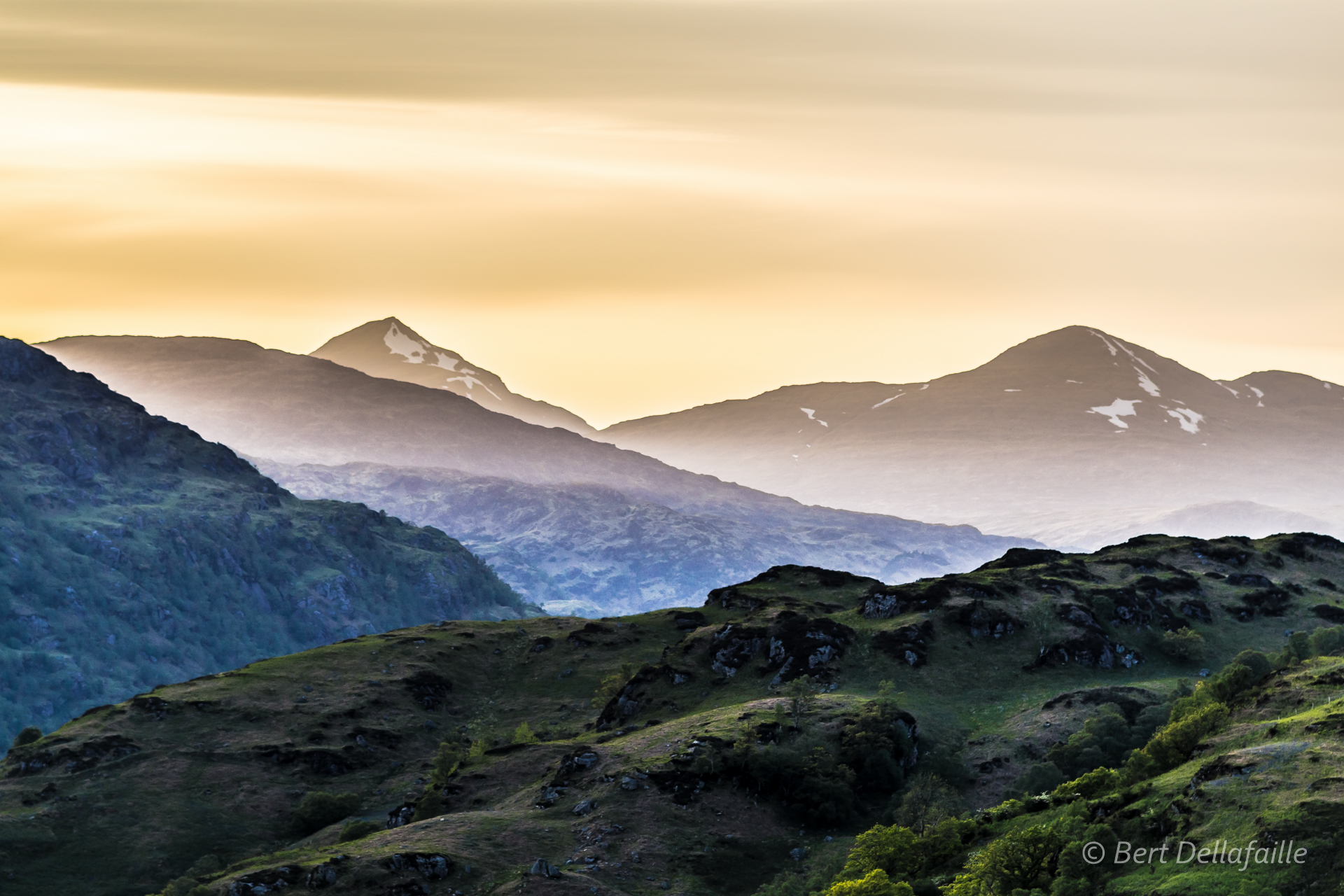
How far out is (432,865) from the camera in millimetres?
124062

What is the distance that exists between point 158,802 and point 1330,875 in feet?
562

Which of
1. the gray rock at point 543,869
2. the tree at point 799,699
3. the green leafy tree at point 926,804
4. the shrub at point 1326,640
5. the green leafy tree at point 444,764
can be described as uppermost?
the shrub at point 1326,640

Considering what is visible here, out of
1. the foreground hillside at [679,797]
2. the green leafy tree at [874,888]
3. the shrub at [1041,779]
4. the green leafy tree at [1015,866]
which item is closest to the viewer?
the green leafy tree at [1015,866]

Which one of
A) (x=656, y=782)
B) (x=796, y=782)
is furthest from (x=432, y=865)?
(x=796, y=782)

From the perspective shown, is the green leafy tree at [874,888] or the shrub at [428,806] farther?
the shrub at [428,806]

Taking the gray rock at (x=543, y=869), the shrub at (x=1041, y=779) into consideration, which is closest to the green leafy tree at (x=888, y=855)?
the gray rock at (x=543, y=869)

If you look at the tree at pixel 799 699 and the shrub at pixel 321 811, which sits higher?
the tree at pixel 799 699

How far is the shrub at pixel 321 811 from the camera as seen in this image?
185 metres

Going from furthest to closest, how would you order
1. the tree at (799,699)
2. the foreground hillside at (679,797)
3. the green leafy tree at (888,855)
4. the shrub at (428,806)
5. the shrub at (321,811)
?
1. the shrub at (321,811)
2. the tree at (799,699)
3. the shrub at (428,806)
4. the foreground hillside at (679,797)
5. the green leafy tree at (888,855)

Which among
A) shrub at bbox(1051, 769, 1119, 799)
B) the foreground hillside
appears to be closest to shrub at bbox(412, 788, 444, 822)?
the foreground hillside

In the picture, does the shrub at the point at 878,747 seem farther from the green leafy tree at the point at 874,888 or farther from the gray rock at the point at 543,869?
the green leafy tree at the point at 874,888

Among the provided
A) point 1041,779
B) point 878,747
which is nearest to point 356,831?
point 878,747

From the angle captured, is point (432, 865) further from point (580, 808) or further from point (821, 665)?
point (821, 665)

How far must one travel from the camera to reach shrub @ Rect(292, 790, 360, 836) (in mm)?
185375
